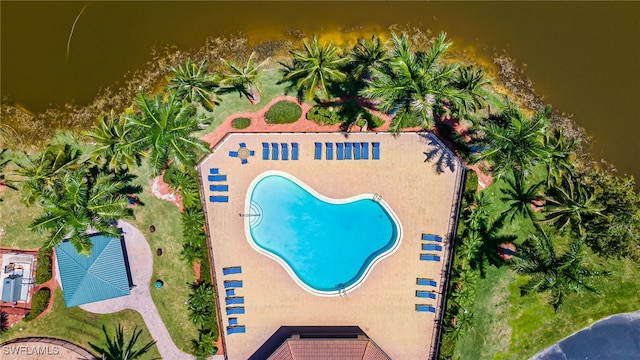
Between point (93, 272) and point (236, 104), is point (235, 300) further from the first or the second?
point (236, 104)

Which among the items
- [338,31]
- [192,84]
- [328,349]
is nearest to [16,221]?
[192,84]

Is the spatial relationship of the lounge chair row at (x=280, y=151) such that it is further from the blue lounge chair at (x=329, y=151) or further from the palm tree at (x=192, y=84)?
the palm tree at (x=192, y=84)

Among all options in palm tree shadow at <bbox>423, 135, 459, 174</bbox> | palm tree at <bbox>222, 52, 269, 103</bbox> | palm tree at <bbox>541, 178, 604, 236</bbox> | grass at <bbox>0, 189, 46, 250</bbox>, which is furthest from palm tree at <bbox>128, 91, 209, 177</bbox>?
palm tree at <bbox>541, 178, 604, 236</bbox>

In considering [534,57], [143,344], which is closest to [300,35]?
[534,57]

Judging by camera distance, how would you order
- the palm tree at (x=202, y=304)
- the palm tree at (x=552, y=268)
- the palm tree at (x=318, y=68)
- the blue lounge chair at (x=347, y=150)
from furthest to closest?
the blue lounge chair at (x=347, y=150) < the palm tree at (x=202, y=304) < the palm tree at (x=318, y=68) < the palm tree at (x=552, y=268)

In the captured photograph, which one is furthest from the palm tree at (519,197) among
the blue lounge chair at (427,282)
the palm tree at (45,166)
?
the palm tree at (45,166)

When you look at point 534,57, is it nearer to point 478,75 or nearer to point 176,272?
point 478,75
